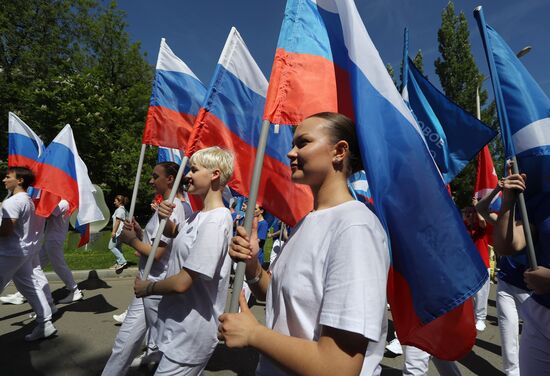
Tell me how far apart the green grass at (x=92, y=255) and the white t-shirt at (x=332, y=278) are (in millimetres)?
8647

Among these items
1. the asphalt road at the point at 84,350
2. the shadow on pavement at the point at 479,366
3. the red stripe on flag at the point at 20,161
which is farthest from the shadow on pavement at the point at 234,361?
the red stripe on flag at the point at 20,161

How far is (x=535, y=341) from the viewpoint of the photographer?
2.22 meters

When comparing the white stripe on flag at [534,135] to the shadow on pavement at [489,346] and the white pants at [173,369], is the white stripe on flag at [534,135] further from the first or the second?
the shadow on pavement at [489,346]

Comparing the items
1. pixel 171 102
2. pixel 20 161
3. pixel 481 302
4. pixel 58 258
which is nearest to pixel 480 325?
pixel 481 302

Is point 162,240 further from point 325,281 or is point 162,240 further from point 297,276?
point 325,281

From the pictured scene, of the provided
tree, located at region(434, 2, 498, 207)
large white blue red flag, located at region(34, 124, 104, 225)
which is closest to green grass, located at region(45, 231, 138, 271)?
large white blue red flag, located at region(34, 124, 104, 225)

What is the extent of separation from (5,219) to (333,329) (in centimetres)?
435

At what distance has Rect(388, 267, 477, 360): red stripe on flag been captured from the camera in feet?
5.71

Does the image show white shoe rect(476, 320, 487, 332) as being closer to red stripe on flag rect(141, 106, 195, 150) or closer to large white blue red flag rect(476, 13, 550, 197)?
large white blue red flag rect(476, 13, 550, 197)

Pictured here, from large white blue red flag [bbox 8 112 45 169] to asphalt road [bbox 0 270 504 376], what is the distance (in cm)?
229

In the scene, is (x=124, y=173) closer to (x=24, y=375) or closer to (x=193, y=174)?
(x=24, y=375)

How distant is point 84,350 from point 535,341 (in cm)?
433

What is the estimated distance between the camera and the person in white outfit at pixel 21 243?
4.22m

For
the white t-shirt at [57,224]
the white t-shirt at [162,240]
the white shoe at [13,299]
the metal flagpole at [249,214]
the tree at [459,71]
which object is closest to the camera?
the metal flagpole at [249,214]
